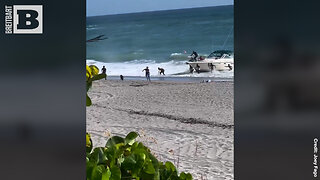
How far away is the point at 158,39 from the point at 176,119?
13260 millimetres

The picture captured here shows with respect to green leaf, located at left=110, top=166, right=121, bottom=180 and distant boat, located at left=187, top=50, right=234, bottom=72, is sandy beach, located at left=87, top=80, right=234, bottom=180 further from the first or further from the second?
green leaf, located at left=110, top=166, right=121, bottom=180

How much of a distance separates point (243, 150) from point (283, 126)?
0.08 m

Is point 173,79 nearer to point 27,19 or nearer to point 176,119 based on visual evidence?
point 176,119

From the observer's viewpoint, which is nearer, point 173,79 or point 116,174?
point 116,174

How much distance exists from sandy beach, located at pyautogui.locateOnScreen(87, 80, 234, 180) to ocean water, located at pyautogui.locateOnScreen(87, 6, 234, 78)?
278 cm

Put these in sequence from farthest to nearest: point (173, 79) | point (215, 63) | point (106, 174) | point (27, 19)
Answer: point (215, 63), point (173, 79), point (106, 174), point (27, 19)

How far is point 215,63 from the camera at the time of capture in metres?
17.4

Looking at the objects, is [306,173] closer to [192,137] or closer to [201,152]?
[201,152]

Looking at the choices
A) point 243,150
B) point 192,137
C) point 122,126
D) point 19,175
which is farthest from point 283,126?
point 122,126

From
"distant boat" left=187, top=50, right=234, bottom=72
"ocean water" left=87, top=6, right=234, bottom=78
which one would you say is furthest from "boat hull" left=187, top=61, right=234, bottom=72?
"ocean water" left=87, top=6, right=234, bottom=78

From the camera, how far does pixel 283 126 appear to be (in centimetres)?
79

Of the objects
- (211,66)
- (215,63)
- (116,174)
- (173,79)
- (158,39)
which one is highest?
(158,39)

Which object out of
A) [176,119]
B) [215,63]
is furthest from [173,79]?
[176,119]

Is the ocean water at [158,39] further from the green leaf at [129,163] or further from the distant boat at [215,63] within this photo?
the green leaf at [129,163]
